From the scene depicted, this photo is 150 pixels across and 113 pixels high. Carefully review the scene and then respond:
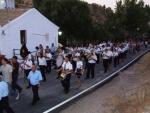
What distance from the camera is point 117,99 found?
2173 centimetres

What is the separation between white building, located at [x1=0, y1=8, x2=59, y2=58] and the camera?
34781mm

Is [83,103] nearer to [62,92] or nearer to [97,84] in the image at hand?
[62,92]

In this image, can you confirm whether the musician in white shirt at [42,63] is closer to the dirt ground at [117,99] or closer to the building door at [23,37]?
the dirt ground at [117,99]

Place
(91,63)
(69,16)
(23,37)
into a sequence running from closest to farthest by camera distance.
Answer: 1. (91,63)
2. (23,37)
3. (69,16)

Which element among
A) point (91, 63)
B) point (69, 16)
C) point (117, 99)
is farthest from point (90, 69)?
point (69, 16)

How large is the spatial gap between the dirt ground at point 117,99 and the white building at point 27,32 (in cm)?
912

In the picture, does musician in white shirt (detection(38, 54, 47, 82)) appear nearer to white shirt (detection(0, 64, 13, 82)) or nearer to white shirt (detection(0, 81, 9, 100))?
white shirt (detection(0, 64, 13, 82))

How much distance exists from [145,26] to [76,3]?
38.0 m

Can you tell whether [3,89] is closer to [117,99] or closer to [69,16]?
[117,99]

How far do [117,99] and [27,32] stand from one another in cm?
1768

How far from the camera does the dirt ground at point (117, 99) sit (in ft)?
61.8

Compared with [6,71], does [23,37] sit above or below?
above

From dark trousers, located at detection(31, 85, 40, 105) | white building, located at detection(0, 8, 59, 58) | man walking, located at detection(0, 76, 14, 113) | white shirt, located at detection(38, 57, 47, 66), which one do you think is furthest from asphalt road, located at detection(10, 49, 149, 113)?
white building, located at detection(0, 8, 59, 58)

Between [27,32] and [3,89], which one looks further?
[27,32]
